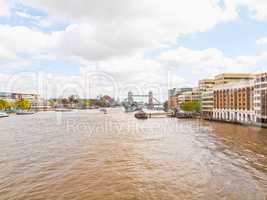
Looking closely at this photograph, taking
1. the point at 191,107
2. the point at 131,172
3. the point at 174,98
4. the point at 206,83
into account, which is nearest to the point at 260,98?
the point at 191,107

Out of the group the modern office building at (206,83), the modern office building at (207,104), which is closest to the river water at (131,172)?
the modern office building at (207,104)

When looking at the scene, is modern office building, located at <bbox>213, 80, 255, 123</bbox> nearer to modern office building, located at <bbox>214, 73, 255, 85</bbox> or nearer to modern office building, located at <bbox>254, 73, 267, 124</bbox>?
modern office building, located at <bbox>254, 73, 267, 124</bbox>

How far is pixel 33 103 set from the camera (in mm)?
103562

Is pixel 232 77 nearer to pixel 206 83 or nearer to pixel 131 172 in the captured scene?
pixel 206 83

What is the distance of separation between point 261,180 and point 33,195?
27.2 feet

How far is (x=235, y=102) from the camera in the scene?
4388 centimetres

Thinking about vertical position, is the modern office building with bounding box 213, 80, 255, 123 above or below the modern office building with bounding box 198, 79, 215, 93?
below

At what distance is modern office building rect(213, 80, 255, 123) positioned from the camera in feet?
127

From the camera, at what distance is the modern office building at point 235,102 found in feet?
127

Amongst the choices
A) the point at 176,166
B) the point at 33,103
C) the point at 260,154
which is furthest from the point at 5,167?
the point at 33,103

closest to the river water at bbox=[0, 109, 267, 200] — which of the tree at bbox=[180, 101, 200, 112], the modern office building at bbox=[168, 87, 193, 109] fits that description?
the tree at bbox=[180, 101, 200, 112]

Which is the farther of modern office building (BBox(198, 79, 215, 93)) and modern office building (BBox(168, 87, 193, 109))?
modern office building (BBox(168, 87, 193, 109))

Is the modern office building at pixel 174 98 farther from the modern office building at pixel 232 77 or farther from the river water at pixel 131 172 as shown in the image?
the river water at pixel 131 172

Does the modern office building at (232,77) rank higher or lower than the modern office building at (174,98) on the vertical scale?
higher
